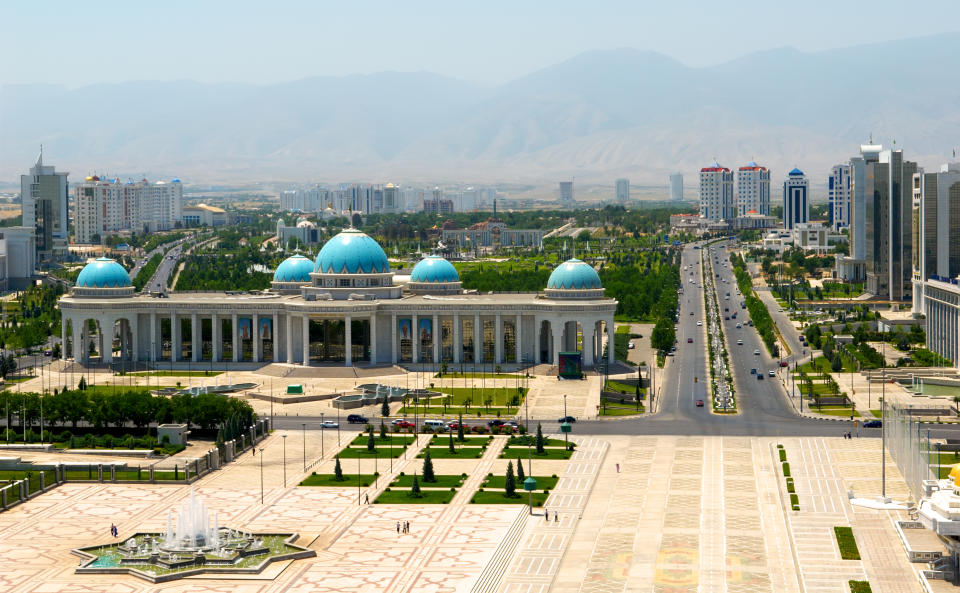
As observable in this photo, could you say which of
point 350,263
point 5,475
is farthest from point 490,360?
point 5,475

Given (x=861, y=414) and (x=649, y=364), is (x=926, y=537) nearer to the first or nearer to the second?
(x=861, y=414)

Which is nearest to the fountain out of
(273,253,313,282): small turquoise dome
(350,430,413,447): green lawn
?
(350,430,413,447): green lawn

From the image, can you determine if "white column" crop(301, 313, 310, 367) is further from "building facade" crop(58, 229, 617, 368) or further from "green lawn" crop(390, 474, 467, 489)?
Result: "green lawn" crop(390, 474, 467, 489)

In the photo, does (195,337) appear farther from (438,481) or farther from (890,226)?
(890,226)

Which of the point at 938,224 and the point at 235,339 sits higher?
the point at 938,224

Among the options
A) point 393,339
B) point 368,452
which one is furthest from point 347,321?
point 368,452

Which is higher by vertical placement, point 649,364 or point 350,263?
point 350,263

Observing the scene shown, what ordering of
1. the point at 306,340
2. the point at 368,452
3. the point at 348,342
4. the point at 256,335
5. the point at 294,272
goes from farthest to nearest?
1. the point at 294,272
2. the point at 256,335
3. the point at 306,340
4. the point at 348,342
5. the point at 368,452

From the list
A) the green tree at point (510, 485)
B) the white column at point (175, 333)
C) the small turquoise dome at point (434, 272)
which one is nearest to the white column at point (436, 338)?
the small turquoise dome at point (434, 272)
